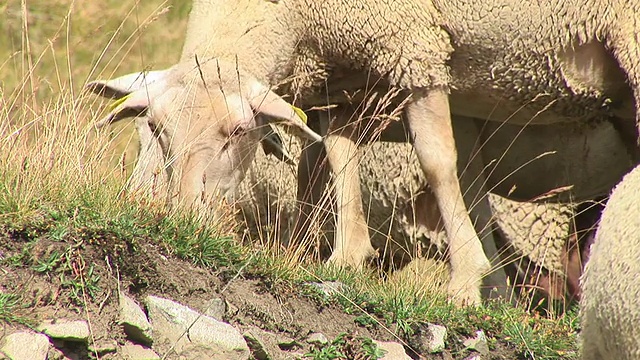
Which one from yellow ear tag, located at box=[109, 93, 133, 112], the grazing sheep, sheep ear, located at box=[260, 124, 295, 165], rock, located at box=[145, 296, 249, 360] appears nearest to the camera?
rock, located at box=[145, 296, 249, 360]

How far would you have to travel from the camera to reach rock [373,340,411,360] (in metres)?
4.94

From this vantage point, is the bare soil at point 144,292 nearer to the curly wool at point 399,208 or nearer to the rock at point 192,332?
the rock at point 192,332

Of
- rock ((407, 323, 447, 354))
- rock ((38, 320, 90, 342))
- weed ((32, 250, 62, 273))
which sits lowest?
rock ((407, 323, 447, 354))

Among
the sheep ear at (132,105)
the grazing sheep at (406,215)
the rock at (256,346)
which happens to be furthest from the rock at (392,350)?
the grazing sheep at (406,215)

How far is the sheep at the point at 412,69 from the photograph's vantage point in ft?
20.4

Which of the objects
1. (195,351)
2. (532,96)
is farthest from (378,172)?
(195,351)

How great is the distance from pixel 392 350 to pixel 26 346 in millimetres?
1612

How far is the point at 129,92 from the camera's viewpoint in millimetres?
6582

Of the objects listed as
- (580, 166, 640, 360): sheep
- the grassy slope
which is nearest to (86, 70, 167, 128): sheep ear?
the grassy slope

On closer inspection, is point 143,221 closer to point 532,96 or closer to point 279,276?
point 279,276

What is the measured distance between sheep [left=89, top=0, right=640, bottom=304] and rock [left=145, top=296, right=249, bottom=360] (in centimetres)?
149

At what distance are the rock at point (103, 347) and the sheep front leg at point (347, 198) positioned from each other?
243cm

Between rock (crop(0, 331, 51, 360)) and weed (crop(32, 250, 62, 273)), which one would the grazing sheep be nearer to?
weed (crop(32, 250, 62, 273))

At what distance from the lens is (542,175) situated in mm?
7918
